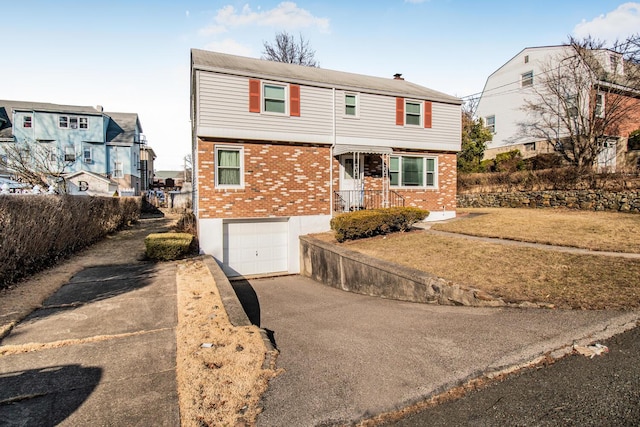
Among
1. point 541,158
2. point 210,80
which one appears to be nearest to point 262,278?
point 210,80

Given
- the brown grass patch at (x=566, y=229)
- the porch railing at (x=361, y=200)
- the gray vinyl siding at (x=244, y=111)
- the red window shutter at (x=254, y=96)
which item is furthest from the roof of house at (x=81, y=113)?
the brown grass patch at (x=566, y=229)

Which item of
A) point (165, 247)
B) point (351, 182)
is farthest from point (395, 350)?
point (351, 182)


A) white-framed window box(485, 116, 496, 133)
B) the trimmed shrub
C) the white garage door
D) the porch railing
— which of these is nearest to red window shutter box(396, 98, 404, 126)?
the porch railing

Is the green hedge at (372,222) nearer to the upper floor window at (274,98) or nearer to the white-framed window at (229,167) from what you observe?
the white-framed window at (229,167)

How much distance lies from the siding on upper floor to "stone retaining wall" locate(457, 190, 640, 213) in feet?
18.2

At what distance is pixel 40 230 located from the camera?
8727 mm

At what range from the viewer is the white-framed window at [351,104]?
47.1ft

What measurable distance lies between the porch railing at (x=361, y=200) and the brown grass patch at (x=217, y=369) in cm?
905

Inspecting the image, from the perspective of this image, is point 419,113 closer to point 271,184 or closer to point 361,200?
point 361,200

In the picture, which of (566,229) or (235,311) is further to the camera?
(566,229)

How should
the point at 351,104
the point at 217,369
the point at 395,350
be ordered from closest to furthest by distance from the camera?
the point at 217,369 < the point at 395,350 < the point at 351,104

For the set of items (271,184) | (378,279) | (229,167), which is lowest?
(378,279)

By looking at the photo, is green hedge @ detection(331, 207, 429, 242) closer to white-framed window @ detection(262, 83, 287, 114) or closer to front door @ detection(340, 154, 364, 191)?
front door @ detection(340, 154, 364, 191)

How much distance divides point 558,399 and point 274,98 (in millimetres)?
12397
